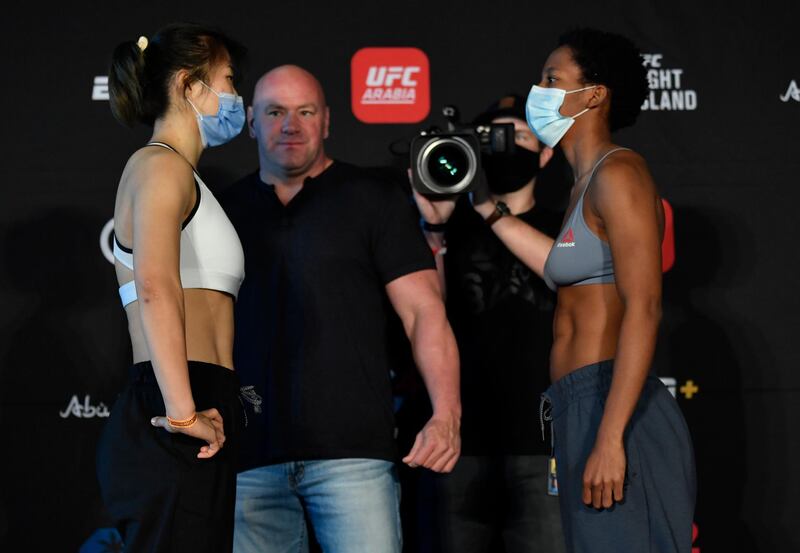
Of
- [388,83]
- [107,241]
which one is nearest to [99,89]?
[107,241]

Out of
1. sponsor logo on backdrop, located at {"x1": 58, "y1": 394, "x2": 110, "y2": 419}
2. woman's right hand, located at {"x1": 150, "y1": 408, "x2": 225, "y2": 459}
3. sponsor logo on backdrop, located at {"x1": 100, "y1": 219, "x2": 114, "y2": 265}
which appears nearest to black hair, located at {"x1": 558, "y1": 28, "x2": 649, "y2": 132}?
woman's right hand, located at {"x1": 150, "y1": 408, "x2": 225, "y2": 459}

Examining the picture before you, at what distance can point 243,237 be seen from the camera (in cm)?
223

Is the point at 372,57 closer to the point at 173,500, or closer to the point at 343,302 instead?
the point at 343,302

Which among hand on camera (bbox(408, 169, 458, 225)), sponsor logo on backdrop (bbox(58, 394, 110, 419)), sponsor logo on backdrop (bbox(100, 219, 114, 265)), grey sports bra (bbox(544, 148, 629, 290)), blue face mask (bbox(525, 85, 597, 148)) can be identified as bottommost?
sponsor logo on backdrop (bbox(58, 394, 110, 419))

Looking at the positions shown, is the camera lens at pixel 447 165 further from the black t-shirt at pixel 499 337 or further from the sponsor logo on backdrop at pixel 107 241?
the sponsor logo on backdrop at pixel 107 241

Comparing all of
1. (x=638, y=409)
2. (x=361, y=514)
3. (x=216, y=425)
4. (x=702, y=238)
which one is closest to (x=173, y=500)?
(x=216, y=425)

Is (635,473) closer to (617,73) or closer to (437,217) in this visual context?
(617,73)

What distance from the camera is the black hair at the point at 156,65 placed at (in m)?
1.66

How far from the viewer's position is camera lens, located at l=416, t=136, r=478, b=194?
234 cm

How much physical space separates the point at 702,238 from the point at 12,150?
1.96 m

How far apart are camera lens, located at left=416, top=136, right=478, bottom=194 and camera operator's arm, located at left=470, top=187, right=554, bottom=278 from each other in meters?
0.05

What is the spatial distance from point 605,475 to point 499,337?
35.6 inches

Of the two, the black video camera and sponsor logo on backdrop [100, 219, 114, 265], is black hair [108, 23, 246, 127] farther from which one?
sponsor logo on backdrop [100, 219, 114, 265]

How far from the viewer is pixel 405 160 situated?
2.76m
